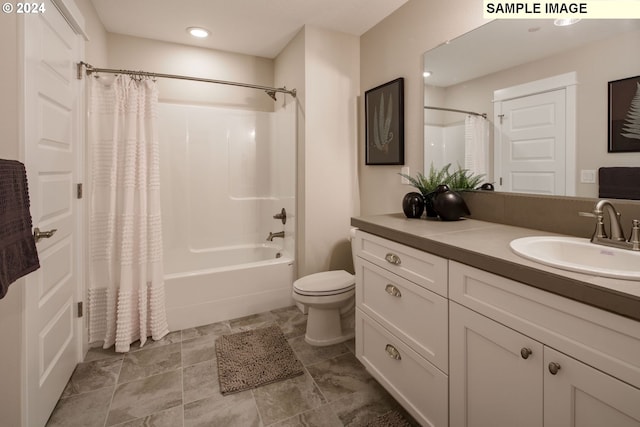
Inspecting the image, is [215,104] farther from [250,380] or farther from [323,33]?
[250,380]

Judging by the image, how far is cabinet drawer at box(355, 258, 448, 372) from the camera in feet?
4.04

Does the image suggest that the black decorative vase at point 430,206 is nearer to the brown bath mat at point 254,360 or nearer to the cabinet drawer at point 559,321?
the cabinet drawer at point 559,321

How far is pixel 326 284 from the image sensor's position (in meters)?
A: 2.25

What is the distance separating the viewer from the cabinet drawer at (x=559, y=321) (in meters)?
0.72

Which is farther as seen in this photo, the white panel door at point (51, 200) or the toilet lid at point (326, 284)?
the toilet lid at point (326, 284)

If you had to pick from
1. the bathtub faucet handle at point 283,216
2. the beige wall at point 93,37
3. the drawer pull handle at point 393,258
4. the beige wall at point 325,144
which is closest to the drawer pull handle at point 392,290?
the drawer pull handle at point 393,258

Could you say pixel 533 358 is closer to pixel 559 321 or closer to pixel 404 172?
pixel 559 321

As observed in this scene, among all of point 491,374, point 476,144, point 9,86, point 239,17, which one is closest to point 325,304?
point 491,374

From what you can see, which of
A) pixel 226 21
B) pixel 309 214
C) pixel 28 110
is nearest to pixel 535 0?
pixel 309 214

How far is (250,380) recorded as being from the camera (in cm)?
181

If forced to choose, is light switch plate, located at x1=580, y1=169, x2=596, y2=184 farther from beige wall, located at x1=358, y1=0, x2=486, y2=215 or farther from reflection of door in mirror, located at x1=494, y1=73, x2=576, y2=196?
beige wall, located at x1=358, y1=0, x2=486, y2=215

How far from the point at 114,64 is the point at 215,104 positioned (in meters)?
0.87

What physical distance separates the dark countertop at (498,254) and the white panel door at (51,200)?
4.96ft

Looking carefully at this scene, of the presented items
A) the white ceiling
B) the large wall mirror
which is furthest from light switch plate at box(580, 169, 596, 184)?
the white ceiling
